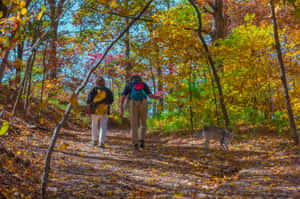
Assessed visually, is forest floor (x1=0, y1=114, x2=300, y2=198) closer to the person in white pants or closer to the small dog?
the small dog

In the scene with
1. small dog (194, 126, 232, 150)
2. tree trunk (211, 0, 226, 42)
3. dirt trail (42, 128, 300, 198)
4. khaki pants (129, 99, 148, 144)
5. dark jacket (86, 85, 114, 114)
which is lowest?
dirt trail (42, 128, 300, 198)

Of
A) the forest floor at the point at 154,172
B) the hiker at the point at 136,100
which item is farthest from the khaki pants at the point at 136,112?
the forest floor at the point at 154,172

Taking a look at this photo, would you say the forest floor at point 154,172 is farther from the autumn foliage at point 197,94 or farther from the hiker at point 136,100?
the hiker at point 136,100

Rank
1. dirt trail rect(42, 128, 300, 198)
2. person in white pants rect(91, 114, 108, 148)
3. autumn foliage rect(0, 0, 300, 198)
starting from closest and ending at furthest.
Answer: dirt trail rect(42, 128, 300, 198)
autumn foliage rect(0, 0, 300, 198)
person in white pants rect(91, 114, 108, 148)

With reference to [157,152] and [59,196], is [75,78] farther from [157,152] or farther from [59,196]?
[59,196]

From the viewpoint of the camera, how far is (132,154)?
5.63 meters

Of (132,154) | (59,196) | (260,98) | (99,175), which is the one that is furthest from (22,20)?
(260,98)

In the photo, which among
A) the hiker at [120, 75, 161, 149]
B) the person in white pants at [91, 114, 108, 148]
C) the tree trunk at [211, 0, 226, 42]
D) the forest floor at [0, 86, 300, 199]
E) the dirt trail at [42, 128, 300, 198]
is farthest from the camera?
the tree trunk at [211, 0, 226, 42]

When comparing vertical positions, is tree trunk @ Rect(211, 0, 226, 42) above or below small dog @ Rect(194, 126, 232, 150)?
above

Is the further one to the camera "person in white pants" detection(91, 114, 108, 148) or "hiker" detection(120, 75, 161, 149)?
"person in white pants" detection(91, 114, 108, 148)

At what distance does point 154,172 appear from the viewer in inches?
166

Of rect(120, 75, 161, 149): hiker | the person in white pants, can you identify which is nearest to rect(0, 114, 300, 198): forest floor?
the person in white pants

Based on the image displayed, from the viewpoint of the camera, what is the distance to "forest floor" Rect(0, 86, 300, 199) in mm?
2842

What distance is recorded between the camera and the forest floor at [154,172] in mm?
2842
